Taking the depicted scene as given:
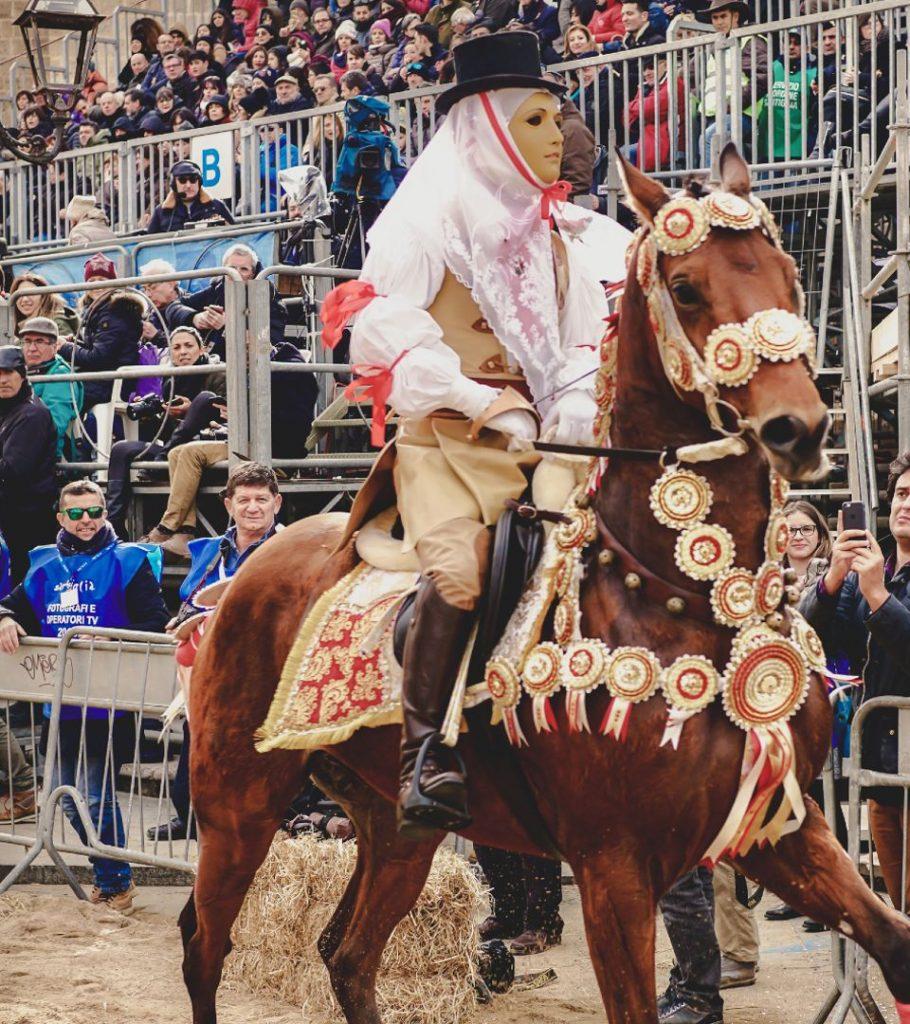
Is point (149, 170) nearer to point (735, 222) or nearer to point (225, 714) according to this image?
point (225, 714)

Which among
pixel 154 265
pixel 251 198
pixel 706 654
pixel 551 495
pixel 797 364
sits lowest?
pixel 706 654

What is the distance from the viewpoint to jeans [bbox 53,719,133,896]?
8086 millimetres

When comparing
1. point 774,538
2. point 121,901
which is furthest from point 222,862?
point 121,901

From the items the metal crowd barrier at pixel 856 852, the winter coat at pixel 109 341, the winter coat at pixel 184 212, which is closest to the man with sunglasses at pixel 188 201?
the winter coat at pixel 184 212

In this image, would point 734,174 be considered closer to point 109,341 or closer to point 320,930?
point 320,930

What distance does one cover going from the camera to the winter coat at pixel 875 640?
5316 millimetres

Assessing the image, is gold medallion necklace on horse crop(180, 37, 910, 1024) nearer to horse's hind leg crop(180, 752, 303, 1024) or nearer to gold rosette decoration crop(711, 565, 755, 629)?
gold rosette decoration crop(711, 565, 755, 629)

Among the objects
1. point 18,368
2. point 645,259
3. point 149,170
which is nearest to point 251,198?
point 149,170

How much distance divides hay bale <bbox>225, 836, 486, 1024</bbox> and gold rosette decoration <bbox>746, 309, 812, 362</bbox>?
3266 mm

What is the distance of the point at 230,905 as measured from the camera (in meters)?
5.49

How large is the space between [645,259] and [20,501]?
7.31 metres

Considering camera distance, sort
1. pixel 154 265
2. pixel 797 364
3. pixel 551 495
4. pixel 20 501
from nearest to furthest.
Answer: pixel 797 364 → pixel 551 495 → pixel 20 501 → pixel 154 265

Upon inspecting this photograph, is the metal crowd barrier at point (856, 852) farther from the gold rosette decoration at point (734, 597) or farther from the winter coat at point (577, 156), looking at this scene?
the winter coat at point (577, 156)

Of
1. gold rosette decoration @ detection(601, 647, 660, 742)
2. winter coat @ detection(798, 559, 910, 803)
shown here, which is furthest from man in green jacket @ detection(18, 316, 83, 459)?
gold rosette decoration @ detection(601, 647, 660, 742)
